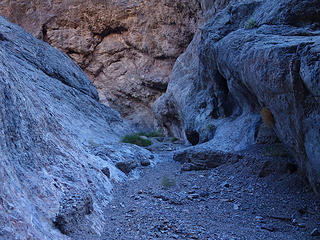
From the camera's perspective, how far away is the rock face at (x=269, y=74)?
4.93m

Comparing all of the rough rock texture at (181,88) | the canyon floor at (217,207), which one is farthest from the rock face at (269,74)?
the rough rock texture at (181,88)

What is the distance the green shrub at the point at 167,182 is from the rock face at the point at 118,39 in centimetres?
2536

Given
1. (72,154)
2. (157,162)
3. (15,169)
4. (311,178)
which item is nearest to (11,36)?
(157,162)

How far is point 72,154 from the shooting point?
218 inches

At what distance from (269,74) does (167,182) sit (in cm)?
381

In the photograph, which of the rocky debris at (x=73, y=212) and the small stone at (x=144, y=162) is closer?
the rocky debris at (x=73, y=212)

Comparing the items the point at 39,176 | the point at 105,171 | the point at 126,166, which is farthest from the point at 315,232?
the point at 126,166

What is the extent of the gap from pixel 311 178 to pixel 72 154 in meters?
4.73

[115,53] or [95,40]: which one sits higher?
[95,40]

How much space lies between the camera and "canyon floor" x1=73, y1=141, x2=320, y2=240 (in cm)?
418

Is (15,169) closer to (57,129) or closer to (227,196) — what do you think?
(57,129)

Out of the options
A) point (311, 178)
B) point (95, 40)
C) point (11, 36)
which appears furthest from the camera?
point (95, 40)

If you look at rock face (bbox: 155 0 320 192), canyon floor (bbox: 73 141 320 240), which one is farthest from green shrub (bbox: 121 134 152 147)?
canyon floor (bbox: 73 141 320 240)

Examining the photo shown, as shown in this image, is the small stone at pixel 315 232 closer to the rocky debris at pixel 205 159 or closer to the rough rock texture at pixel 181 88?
the rocky debris at pixel 205 159
